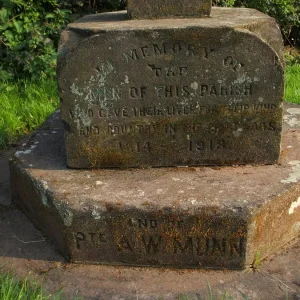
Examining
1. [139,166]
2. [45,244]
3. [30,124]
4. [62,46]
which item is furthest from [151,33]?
[30,124]

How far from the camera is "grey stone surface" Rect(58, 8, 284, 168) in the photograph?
2898 millimetres

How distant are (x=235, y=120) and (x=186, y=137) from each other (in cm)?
30

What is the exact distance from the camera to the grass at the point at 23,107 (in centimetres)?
473

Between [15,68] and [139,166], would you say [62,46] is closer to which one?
[139,166]

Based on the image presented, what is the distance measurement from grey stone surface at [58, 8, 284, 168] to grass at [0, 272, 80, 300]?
802 millimetres

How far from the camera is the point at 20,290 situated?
2512 mm

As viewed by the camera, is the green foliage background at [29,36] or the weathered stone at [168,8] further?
the green foliage background at [29,36]

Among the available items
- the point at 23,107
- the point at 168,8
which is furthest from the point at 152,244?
the point at 23,107

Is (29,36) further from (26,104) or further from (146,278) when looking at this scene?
(146,278)

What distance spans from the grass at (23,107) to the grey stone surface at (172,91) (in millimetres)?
1674

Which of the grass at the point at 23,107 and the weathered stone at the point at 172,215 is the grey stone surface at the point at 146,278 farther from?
the grass at the point at 23,107

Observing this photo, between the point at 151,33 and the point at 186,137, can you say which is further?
the point at 186,137

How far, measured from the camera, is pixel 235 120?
3.07 metres

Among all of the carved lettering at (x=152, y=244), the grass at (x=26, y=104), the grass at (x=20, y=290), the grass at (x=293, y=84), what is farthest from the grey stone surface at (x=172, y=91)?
the grass at (x=293, y=84)
